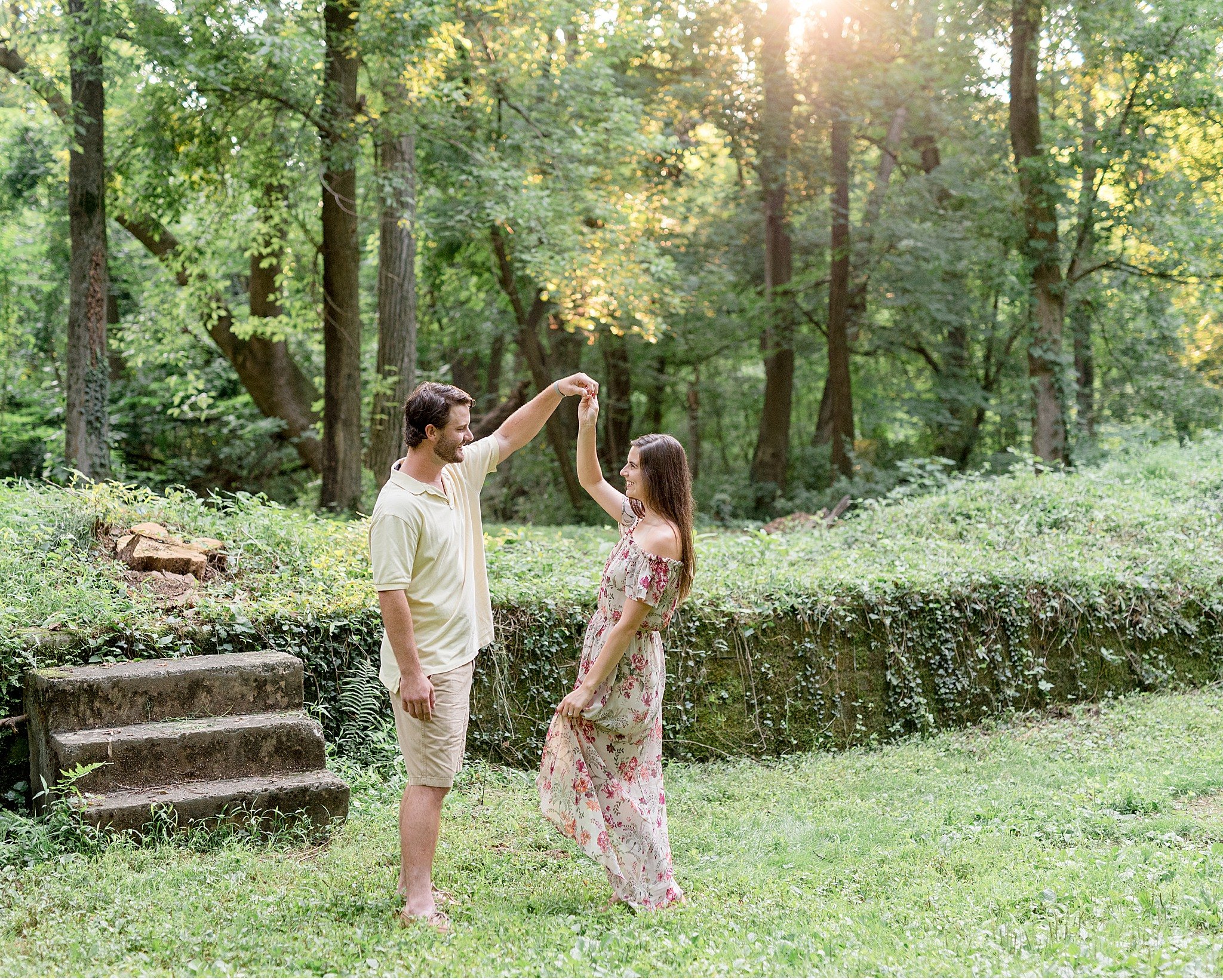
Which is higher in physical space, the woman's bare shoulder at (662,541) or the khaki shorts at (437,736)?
the woman's bare shoulder at (662,541)

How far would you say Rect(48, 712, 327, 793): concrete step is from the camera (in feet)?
15.5

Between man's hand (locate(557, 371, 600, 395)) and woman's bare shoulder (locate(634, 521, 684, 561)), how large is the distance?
1.96 ft

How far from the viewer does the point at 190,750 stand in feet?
16.2

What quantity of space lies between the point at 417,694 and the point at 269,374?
13.1 metres

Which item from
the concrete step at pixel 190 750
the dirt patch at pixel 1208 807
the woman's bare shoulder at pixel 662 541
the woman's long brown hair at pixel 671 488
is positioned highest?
the woman's long brown hair at pixel 671 488

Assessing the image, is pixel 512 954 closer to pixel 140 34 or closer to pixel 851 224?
pixel 140 34

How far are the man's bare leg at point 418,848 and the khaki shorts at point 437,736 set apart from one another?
6 centimetres

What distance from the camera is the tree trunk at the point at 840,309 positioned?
1977cm

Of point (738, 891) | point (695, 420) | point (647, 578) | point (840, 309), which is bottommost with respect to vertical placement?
point (738, 891)

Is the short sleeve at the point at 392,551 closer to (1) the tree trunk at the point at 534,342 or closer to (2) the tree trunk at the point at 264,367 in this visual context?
(2) the tree trunk at the point at 264,367

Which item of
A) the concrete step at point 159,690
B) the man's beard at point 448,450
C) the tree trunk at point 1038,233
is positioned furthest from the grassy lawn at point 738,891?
the tree trunk at point 1038,233

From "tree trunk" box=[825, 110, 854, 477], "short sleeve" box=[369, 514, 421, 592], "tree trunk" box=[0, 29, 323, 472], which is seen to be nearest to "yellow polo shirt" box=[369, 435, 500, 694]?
"short sleeve" box=[369, 514, 421, 592]

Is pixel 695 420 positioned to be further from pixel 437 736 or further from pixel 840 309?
pixel 437 736

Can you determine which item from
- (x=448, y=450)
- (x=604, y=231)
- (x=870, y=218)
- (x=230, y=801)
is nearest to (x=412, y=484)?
(x=448, y=450)
